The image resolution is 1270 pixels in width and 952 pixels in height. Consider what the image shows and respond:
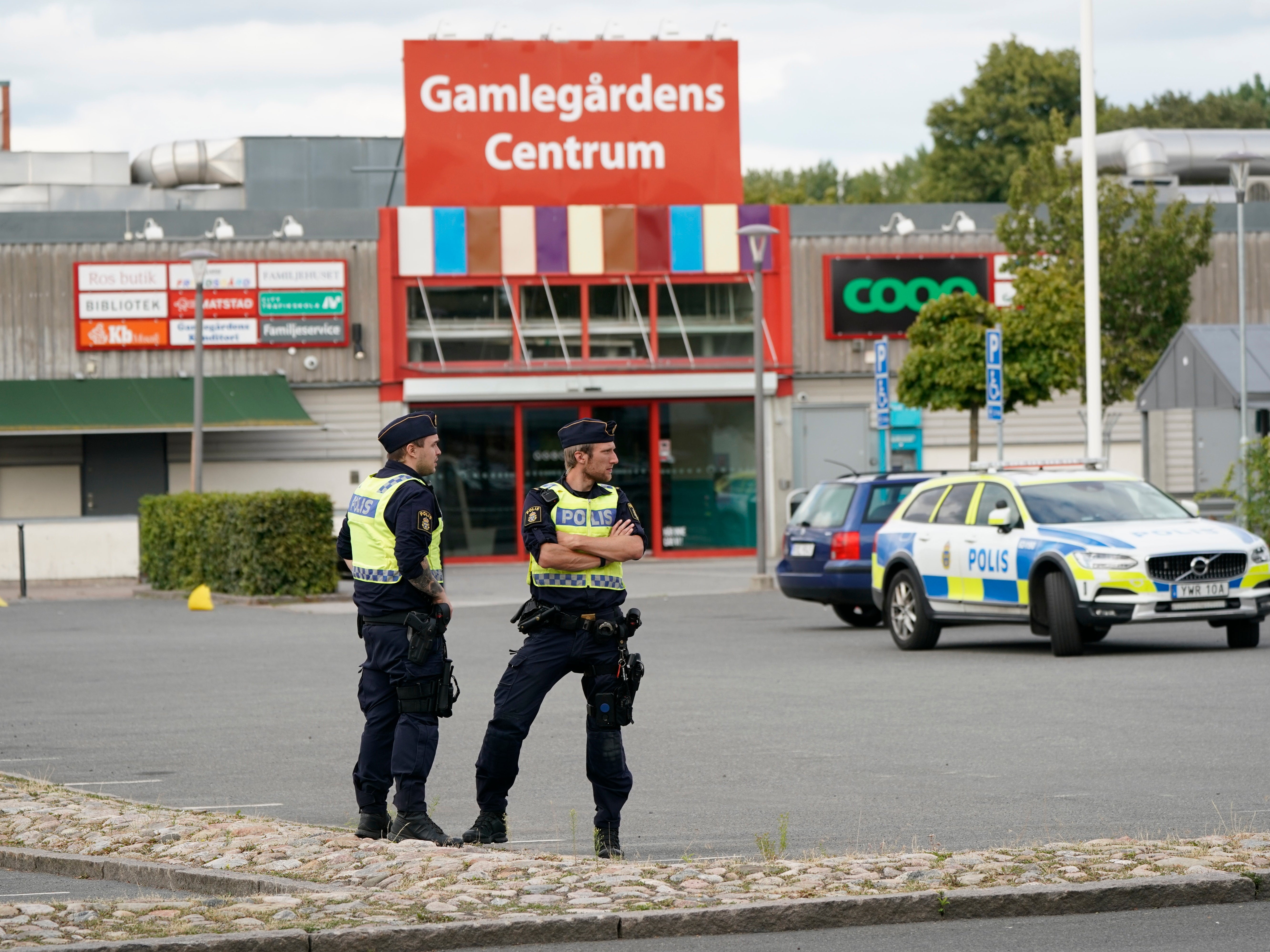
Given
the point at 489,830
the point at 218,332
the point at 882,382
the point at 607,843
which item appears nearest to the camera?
the point at 607,843

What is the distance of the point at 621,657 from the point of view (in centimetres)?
786

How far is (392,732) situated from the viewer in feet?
26.5

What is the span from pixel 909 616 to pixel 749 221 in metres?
20.7

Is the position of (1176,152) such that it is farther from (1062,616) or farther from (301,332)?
(1062,616)

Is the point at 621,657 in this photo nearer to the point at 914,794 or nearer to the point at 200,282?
the point at 914,794

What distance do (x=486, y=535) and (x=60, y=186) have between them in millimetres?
22644

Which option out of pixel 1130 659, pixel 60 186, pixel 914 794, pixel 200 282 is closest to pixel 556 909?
pixel 914 794

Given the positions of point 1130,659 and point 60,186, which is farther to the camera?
point 60,186

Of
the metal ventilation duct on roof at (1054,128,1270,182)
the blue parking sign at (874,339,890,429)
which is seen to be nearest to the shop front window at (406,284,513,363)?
the blue parking sign at (874,339,890,429)

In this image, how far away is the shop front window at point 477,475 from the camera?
3750 centimetres

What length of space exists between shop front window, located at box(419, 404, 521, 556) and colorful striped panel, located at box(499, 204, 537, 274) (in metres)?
2.71

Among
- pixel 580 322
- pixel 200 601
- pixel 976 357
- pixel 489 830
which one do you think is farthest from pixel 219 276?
pixel 489 830

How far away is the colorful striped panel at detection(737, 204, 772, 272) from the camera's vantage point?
1479 inches

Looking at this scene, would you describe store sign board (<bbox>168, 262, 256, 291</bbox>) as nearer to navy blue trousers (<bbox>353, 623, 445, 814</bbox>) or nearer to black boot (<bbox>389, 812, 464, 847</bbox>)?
navy blue trousers (<bbox>353, 623, 445, 814</bbox>)
